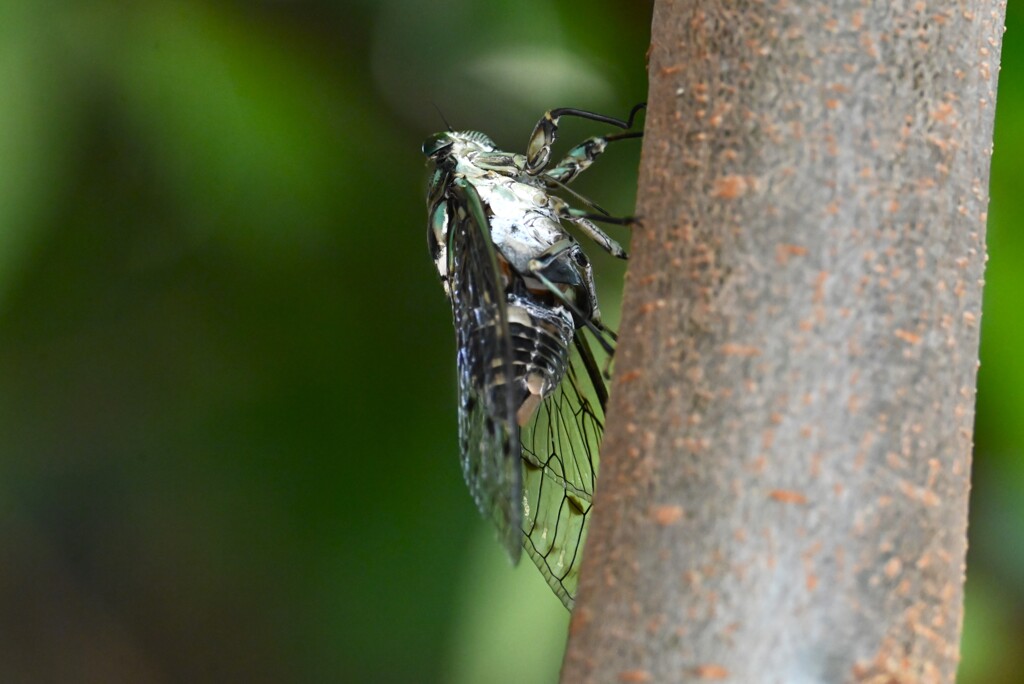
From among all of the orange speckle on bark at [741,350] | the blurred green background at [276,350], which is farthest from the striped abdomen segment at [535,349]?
the orange speckle on bark at [741,350]

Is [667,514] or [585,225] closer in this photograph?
[667,514]

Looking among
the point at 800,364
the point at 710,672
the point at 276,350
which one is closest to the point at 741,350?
the point at 800,364

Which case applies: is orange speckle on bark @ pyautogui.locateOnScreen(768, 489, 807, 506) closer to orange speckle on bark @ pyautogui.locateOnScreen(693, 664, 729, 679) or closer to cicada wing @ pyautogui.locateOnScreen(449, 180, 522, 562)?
orange speckle on bark @ pyautogui.locateOnScreen(693, 664, 729, 679)

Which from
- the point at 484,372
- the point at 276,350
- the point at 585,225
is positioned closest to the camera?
the point at 484,372

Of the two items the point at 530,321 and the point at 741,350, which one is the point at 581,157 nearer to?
the point at 530,321

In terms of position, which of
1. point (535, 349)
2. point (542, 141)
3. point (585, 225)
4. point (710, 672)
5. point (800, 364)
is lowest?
point (710, 672)

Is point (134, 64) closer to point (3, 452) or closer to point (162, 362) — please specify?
point (162, 362)

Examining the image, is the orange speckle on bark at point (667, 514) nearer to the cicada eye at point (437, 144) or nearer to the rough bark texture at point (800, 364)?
the rough bark texture at point (800, 364)
